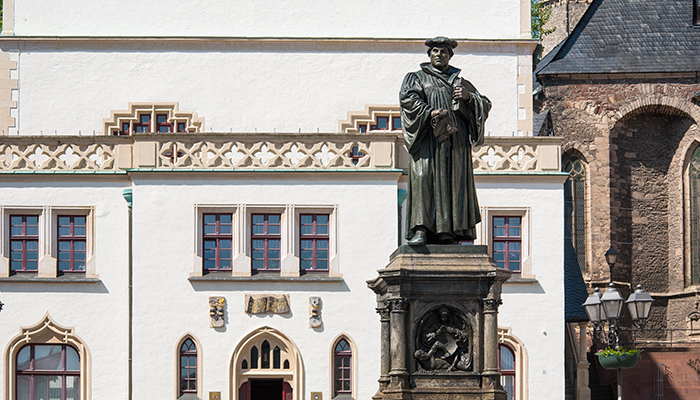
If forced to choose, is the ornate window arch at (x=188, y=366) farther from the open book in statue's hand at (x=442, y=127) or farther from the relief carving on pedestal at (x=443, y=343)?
the open book in statue's hand at (x=442, y=127)

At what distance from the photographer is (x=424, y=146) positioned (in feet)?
47.5

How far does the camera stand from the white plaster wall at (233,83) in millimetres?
32688

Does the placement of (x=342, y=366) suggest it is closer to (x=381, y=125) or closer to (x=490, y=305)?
(x=381, y=125)

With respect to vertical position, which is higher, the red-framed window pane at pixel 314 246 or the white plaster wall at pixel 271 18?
the white plaster wall at pixel 271 18

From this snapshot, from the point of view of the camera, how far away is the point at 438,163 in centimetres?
1444

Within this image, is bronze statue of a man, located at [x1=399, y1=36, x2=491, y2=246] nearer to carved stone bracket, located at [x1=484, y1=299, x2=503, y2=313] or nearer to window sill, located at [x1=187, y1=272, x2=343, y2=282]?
carved stone bracket, located at [x1=484, y1=299, x2=503, y2=313]

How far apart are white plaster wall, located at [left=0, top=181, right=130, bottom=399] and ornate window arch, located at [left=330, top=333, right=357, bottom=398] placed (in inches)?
161

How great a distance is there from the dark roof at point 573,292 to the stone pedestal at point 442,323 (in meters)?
17.2

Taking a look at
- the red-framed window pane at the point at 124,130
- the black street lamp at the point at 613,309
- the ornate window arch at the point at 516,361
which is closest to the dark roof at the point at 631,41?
the red-framed window pane at the point at 124,130

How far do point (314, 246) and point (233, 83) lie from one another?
Answer: 18.7 ft

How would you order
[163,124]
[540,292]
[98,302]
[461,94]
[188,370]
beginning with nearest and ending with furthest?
[461,94]
[188,370]
[98,302]
[540,292]
[163,124]

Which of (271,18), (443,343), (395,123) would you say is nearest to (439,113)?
(443,343)

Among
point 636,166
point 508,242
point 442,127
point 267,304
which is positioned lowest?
point 267,304

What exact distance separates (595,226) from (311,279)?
57.7 ft
